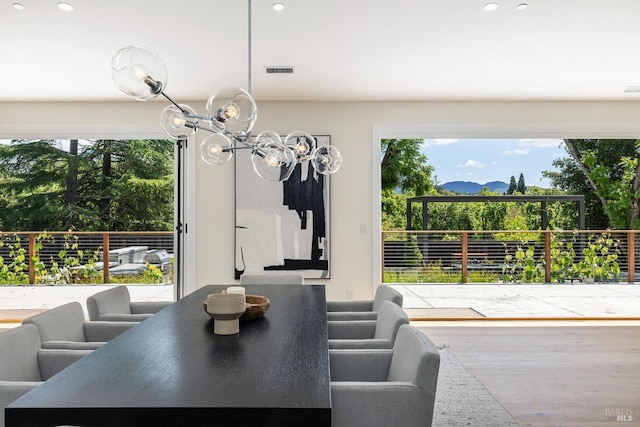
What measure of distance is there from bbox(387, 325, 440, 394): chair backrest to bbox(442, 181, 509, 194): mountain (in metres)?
7.04

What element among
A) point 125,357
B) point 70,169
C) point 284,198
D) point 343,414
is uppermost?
point 70,169

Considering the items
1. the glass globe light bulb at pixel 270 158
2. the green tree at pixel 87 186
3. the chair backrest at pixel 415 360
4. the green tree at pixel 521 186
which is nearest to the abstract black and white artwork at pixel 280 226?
the glass globe light bulb at pixel 270 158

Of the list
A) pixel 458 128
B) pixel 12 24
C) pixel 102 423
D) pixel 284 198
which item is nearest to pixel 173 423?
pixel 102 423

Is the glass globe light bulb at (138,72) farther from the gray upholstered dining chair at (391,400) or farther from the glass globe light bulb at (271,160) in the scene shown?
the gray upholstered dining chair at (391,400)

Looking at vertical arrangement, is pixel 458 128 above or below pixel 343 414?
above

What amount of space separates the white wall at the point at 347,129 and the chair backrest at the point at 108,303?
6.29ft

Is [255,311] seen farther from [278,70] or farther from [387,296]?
[278,70]

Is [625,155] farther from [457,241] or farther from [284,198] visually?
[284,198]

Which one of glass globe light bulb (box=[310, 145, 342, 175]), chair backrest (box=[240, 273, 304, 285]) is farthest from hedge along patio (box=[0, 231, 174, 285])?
glass globe light bulb (box=[310, 145, 342, 175])

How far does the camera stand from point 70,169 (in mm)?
8078

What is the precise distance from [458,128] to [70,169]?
23.3ft

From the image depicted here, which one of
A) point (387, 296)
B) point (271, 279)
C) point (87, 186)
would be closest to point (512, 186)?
point (271, 279)

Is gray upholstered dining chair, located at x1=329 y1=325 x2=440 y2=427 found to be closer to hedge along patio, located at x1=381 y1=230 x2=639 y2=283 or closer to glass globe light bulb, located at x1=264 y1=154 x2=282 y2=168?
glass globe light bulb, located at x1=264 y1=154 x2=282 y2=168

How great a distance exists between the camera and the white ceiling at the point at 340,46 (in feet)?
9.11
